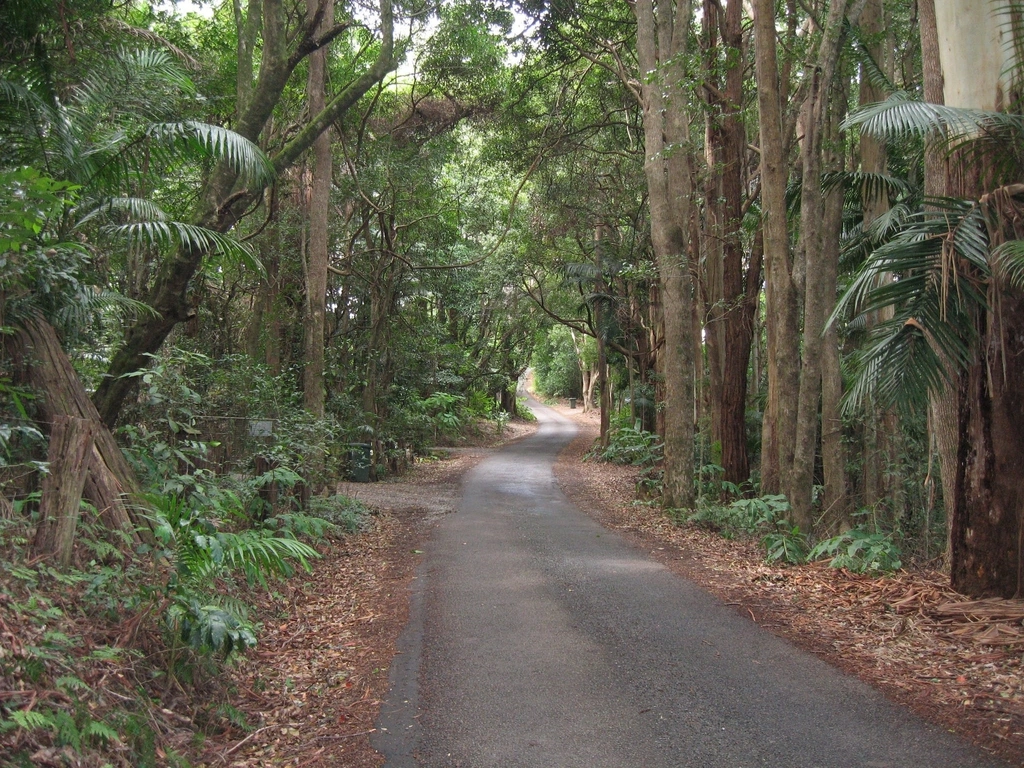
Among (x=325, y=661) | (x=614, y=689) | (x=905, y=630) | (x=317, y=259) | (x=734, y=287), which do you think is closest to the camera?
(x=614, y=689)

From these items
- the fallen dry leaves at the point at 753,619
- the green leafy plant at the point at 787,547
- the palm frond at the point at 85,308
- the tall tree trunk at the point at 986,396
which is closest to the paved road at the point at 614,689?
the fallen dry leaves at the point at 753,619

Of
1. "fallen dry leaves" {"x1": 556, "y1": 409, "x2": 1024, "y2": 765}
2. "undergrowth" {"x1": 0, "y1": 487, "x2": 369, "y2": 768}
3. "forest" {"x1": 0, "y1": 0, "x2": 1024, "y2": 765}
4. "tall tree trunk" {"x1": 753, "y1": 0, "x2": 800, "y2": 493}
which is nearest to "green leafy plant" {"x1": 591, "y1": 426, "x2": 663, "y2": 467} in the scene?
"forest" {"x1": 0, "y1": 0, "x2": 1024, "y2": 765}

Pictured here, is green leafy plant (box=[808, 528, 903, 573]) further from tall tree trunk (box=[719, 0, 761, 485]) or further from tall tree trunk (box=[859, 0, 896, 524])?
tall tree trunk (box=[719, 0, 761, 485])

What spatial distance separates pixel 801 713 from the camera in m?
4.57

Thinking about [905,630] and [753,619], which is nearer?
[905,630]

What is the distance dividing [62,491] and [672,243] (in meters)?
9.80

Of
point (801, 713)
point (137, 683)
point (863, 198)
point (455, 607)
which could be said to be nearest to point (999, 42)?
point (863, 198)

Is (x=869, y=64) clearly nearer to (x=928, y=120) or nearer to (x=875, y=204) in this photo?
(x=875, y=204)

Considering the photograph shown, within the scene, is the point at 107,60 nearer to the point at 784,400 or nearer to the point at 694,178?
the point at 784,400

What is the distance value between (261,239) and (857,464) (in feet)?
43.1

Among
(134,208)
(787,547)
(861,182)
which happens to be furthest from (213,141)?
(861,182)

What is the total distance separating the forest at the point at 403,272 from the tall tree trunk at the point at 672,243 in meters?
0.07

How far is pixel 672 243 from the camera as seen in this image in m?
12.3

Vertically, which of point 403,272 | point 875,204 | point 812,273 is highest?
point 403,272
